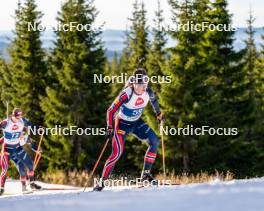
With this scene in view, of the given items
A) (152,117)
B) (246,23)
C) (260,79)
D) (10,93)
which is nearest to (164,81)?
(152,117)

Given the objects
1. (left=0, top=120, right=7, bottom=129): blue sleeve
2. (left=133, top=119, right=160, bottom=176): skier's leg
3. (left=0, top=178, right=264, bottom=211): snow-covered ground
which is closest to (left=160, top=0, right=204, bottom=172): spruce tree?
(left=0, top=120, right=7, bottom=129): blue sleeve

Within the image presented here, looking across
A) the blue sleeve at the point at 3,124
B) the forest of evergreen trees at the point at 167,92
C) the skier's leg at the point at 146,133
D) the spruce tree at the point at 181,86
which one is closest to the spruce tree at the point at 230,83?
the forest of evergreen trees at the point at 167,92

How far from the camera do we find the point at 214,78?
27812 millimetres

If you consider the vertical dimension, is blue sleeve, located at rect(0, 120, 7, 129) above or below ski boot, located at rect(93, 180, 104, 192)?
above

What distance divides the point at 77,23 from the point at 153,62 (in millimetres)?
5750

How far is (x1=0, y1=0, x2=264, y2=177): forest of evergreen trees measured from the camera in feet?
84.4

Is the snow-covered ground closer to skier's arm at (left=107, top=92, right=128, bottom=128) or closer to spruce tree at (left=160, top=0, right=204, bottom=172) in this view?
skier's arm at (left=107, top=92, right=128, bottom=128)

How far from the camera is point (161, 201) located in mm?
6633

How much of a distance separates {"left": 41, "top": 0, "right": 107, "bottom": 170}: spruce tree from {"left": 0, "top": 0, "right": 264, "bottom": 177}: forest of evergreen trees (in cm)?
5

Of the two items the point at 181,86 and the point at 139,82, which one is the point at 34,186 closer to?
the point at 139,82

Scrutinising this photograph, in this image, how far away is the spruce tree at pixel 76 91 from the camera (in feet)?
90.8

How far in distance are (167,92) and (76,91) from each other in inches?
213

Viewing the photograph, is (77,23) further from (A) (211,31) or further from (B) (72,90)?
(A) (211,31)
